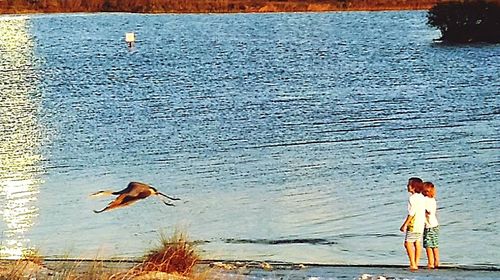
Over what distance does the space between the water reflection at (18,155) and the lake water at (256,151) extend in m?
0.06

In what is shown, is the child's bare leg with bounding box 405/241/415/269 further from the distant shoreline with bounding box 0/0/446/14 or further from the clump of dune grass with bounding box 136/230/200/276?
the distant shoreline with bounding box 0/0/446/14

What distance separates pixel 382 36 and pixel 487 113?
3485 centimetres

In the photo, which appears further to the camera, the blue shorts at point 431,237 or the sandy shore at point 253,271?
the blue shorts at point 431,237

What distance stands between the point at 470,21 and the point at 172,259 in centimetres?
4414

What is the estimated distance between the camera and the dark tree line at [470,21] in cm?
5200

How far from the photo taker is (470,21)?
5291cm

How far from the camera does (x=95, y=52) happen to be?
176 ft

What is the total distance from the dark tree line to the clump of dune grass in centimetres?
4256

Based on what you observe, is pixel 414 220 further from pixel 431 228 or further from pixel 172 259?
pixel 172 259

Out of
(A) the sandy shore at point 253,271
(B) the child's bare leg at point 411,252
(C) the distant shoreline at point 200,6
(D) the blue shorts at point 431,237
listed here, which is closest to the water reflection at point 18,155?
(A) the sandy shore at point 253,271

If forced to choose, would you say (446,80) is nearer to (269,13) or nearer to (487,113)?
(487,113)

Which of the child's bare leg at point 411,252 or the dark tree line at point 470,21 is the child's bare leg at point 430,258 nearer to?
the child's bare leg at point 411,252

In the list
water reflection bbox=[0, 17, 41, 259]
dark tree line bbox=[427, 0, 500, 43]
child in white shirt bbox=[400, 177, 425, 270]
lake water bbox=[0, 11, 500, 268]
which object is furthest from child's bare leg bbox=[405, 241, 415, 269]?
dark tree line bbox=[427, 0, 500, 43]

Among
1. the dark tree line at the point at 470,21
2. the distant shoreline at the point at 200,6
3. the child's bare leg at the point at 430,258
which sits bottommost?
the distant shoreline at the point at 200,6
